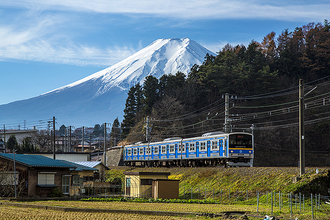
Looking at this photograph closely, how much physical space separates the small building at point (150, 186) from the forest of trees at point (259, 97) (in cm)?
2381

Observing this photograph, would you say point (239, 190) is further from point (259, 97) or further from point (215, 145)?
point (259, 97)

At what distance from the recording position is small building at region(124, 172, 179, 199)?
24047mm

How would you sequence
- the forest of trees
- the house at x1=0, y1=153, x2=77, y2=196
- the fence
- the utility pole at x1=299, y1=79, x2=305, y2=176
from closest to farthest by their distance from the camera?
the fence < the utility pole at x1=299, y1=79, x2=305, y2=176 < the house at x1=0, y1=153, x2=77, y2=196 < the forest of trees

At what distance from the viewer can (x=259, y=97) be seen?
56.9 m

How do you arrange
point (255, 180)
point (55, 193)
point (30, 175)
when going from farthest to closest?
point (55, 193)
point (30, 175)
point (255, 180)

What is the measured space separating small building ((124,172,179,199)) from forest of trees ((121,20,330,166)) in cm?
2381

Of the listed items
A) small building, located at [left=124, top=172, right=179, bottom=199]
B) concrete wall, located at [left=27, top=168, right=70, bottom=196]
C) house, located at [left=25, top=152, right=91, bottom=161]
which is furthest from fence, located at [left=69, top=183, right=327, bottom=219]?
house, located at [left=25, top=152, right=91, bottom=161]

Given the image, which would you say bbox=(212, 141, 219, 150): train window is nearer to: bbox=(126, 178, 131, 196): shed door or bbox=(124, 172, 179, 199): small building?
bbox=(124, 172, 179, 199): small building

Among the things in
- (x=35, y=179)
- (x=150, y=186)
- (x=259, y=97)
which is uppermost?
(x=259, y=97)

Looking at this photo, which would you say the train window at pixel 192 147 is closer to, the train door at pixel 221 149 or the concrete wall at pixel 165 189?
the train door at pixel 221 149

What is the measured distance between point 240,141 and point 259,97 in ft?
101

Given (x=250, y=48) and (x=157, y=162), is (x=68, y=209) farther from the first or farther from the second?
(x=250, y=48)

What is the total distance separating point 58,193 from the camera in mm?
24172

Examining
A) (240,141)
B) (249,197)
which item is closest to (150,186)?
(240,141)
